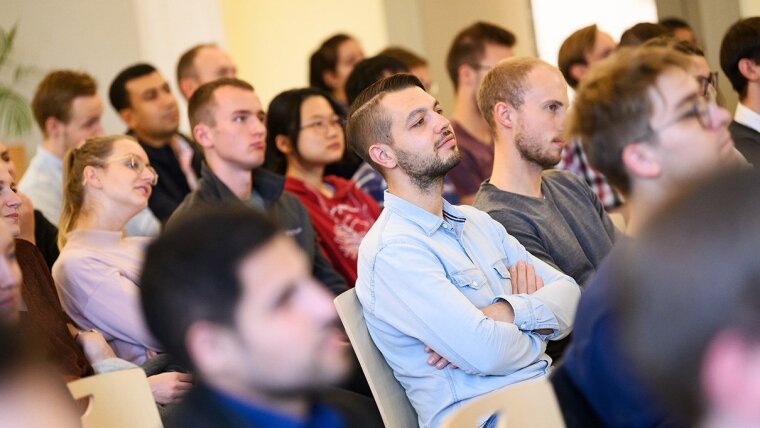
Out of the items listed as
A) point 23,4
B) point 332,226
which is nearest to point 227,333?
point 332,226

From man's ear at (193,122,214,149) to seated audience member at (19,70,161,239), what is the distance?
39 cm

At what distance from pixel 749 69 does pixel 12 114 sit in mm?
3964

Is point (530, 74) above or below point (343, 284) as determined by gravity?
above

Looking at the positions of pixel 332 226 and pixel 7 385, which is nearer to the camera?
pixel 7 385

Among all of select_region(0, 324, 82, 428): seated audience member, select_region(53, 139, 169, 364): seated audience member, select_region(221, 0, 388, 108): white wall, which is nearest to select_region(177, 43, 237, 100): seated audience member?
select_region(53, 139, 169, 364): seated audience member

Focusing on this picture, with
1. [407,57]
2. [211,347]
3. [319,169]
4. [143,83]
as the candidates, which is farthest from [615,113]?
[407,57]

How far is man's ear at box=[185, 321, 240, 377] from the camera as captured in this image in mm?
1204

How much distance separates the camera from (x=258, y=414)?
1.25 m

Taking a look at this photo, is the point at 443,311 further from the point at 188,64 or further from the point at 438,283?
the point at 188,64

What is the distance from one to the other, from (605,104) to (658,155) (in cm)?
13

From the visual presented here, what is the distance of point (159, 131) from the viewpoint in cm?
455

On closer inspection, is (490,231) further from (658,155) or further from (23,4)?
(23,4)

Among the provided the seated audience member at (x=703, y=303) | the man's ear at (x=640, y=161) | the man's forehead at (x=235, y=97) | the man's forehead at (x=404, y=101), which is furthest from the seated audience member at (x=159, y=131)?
the seated audience member at (x=703, y=303)

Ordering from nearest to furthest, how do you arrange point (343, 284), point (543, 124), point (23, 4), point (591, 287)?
point (591, 287) < point (543, 124) < point (343, 284) < point (23, 4)
